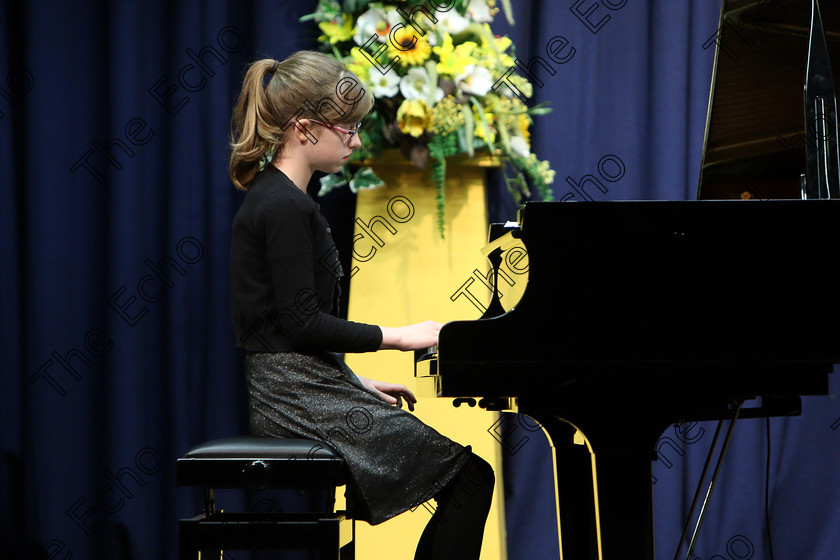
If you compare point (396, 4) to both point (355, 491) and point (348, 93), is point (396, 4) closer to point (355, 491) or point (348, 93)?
point (348, 93)

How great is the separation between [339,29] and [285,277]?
109 centimetres

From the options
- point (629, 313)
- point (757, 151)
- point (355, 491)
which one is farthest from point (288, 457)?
point (757, 151)

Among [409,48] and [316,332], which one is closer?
[316,332]

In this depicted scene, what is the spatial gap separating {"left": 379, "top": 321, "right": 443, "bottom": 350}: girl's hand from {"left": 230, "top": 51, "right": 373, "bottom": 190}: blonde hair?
0.52 metres

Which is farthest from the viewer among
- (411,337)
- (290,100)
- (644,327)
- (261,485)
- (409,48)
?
(409,48)

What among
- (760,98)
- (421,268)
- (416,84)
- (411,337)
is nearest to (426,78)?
(416,84)

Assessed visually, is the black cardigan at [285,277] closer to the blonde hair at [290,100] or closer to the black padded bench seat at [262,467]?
the blonde hair at [290,100]

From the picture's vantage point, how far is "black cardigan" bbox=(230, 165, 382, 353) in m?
1.69

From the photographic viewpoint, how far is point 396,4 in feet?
8.00

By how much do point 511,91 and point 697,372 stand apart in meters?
1.37

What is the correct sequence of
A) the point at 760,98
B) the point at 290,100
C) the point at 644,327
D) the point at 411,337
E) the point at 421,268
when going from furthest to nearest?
the point at 421,268 < the point at 760,98 < the point at 290,100 < the point at 411,337 < the point at 644,327

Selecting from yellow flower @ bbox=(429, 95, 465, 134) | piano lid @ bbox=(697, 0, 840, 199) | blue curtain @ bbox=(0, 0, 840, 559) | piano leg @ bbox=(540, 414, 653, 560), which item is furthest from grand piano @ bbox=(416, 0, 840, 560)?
blue curtain @ bbox=(0, 0, 840, 559)

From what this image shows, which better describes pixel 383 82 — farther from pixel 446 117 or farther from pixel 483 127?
pixel 483 127

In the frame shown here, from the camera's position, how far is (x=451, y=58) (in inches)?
94.7
